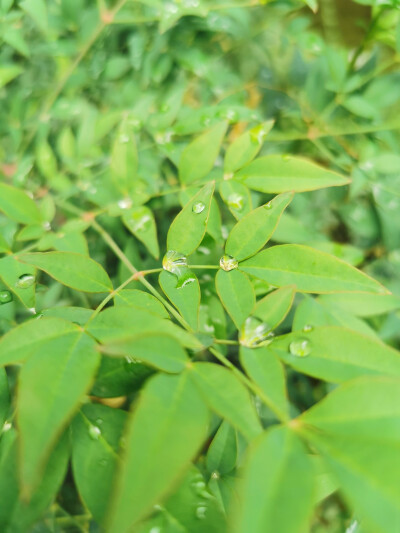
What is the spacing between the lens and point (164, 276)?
1.72ft

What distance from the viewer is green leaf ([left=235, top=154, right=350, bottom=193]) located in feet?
1.83

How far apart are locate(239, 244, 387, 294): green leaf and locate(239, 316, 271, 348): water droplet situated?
58 mm

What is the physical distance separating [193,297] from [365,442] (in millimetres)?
225

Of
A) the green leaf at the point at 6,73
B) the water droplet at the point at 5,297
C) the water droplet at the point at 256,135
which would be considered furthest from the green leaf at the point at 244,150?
the green leaf at the point at 6,73

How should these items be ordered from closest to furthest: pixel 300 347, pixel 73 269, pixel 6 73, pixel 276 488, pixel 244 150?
pixel 276 488, pixel 300 347, pixel 73 269, pixel 244 150, pixel 6 73

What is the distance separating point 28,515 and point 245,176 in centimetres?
48

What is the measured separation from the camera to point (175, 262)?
0.53 metres

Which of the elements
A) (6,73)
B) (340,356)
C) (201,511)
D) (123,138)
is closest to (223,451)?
(201,511)

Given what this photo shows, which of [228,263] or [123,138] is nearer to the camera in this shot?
[228,263]

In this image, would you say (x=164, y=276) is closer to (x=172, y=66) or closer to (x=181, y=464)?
(x=181, y=464)

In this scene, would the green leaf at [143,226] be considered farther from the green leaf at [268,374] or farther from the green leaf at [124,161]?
the green leaf at [268,374]

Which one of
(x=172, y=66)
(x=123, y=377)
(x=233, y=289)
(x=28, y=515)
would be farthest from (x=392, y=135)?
(x=28, y=515)

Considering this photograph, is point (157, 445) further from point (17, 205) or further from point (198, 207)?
point (17, 205)

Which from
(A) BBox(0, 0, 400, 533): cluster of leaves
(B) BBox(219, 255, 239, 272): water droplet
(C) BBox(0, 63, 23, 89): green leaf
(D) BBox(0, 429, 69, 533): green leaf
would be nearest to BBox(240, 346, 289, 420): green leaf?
(A) BBox(0, 0, 400, 533): cluster of leaves
